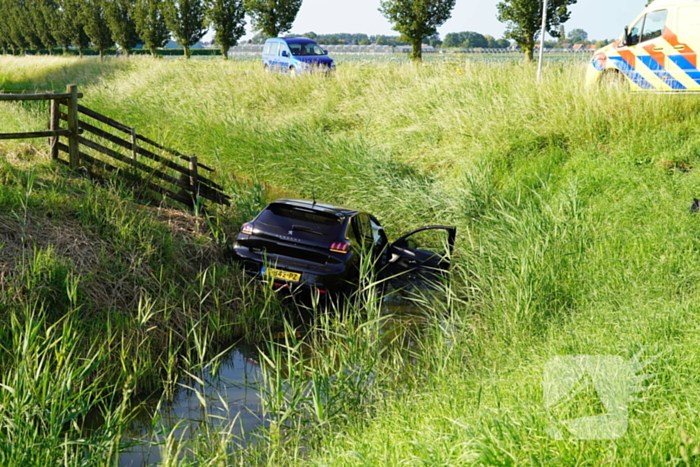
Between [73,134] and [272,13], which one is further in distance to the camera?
[272,13]

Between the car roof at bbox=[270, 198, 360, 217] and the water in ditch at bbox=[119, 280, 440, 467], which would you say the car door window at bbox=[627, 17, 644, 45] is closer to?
the car roof at bbox=[270, 198, 360, 217]

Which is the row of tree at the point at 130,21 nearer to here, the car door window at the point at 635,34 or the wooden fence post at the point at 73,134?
the car door window at the point at 635,34

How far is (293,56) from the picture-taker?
90.9 feet

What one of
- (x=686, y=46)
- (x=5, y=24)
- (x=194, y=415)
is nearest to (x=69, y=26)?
(x=5, y=24)

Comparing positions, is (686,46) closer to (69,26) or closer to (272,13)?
(272,13)

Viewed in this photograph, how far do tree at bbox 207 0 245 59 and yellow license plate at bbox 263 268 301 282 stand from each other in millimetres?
39083

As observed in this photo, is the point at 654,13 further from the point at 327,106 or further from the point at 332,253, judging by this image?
the point at 332,253

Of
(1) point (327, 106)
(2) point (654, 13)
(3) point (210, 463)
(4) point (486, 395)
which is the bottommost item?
(3) point (210, 463)

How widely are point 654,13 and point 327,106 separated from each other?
8960 mm

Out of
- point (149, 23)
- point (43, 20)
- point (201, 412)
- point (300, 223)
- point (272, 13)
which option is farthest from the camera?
point (43, 20)

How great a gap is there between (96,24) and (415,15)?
1354 inches

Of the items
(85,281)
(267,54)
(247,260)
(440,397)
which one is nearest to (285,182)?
(247,260)

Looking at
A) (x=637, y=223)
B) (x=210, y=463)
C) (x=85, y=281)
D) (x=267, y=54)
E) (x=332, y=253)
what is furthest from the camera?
(x=267, y=54)

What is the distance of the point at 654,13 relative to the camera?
1546cm
